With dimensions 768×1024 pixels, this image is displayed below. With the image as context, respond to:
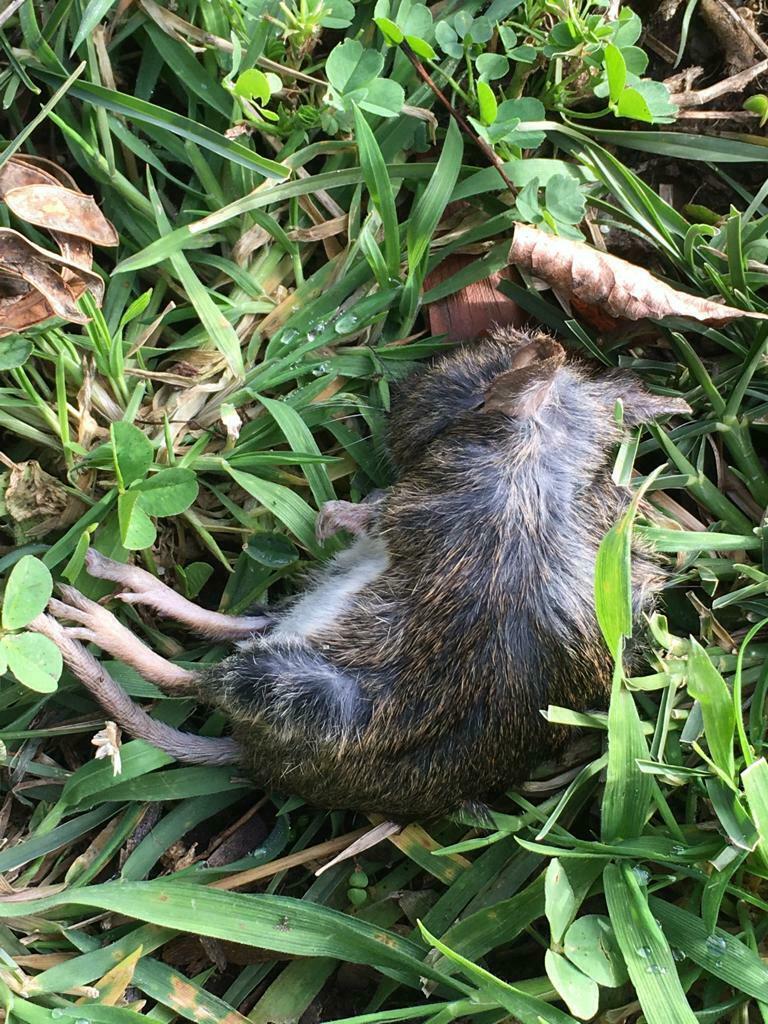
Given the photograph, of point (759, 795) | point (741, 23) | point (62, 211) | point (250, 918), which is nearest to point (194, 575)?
point (250, 918)

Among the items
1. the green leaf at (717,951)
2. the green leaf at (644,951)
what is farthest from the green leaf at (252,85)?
the green leaf at (717,951)

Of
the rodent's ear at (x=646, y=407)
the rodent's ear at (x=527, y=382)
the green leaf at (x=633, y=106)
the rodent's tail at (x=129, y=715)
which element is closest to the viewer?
the rodent's ear at (x=527, y=382)

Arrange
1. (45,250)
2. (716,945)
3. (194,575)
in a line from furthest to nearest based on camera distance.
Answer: (194,575), (45,250), (716,945)

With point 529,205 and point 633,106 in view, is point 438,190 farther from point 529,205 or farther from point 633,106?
point 633,106

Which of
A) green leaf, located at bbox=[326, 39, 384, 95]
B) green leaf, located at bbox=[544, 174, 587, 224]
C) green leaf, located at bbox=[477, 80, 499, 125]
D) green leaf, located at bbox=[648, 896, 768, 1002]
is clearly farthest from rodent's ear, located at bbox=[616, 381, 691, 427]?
green leaf, located at bbox=[648, 896, 768, 1002]

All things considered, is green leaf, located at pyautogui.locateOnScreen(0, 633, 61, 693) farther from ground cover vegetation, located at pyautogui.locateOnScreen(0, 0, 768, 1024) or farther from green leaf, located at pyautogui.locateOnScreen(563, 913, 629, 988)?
green leaf, located at pyautogui.locateOnScreen(563, 913, 629, 988)

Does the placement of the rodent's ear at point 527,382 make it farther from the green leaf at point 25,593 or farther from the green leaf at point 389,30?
the green leaf at point 25,593
